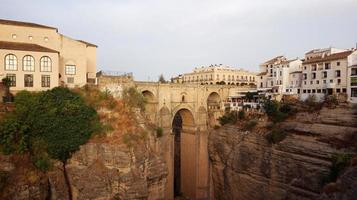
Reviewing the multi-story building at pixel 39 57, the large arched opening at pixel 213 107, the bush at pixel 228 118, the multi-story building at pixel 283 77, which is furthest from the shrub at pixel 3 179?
the multi-story building at pixel 283 77

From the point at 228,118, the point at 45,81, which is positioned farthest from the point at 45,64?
the point at 228,118

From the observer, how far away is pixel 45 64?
1019 inches

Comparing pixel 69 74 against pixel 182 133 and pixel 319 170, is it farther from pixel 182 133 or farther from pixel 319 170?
pixel 319 170

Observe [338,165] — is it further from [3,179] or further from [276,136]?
[3,179]

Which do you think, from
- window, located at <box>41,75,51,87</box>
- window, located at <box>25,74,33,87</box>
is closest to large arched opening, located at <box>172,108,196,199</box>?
window, located at <box>41,75,51,87</box>

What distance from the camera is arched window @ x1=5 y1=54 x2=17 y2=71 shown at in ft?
80.9

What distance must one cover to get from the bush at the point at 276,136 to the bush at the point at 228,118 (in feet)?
25.0

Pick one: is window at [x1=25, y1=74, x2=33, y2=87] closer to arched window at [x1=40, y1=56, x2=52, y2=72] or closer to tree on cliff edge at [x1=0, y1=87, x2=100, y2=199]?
arched window at [x1=40, y1=56, x2=52, y2=72]

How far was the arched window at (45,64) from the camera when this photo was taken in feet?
84.4

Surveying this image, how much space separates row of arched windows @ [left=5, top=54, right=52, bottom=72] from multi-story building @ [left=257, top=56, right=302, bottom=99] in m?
25.2

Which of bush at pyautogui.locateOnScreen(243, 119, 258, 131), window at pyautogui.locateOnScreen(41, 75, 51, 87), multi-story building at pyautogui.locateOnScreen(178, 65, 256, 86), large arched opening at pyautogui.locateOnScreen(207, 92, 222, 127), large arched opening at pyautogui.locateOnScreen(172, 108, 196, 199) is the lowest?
large arched opening at pyautogui.locateOnScreen(172, 108, 196, 199)

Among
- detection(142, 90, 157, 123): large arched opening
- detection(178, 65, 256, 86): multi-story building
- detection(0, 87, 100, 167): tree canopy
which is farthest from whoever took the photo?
detection(178, 65, 256, 86): multi-story building

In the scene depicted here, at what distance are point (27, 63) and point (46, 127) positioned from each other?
8.06 m

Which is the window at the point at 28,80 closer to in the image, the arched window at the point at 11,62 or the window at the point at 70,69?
the arched window at the point at 11,62
